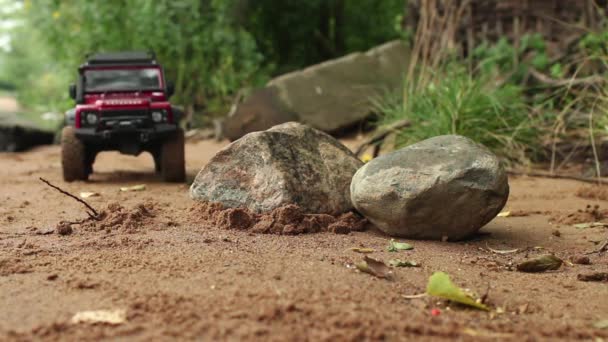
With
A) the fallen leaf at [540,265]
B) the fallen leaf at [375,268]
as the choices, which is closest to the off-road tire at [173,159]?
the fallen leaf at [375,268]

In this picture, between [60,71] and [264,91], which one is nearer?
[264,91]

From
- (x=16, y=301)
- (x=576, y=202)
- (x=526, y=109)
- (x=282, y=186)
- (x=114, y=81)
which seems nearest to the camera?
(x=16, y=301)

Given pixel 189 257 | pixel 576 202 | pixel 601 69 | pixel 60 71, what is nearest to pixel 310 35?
pixel 60 71

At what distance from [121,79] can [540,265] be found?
376 cm

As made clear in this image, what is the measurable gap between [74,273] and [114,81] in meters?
3.23

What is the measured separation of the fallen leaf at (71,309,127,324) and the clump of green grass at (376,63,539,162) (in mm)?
4039

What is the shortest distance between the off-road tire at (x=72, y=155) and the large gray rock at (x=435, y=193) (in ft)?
8.53

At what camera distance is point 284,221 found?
12.6 ft

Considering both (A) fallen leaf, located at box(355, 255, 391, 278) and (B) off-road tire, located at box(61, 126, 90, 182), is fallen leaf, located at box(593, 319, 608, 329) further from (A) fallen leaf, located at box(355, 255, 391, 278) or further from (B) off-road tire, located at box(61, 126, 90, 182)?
(B) off-road tire, located at box(61, 126, 90, 182)

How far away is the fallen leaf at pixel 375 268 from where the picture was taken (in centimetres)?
297

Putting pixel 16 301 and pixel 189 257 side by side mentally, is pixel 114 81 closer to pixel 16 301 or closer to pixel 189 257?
pixel 189 257

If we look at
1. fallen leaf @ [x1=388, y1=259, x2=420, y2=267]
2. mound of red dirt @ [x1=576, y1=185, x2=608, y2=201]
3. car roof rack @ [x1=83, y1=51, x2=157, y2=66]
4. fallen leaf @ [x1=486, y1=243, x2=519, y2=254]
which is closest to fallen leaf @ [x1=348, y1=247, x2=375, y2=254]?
fallen leaf @ [x1=388, y1=259, x2=420, y2=267]

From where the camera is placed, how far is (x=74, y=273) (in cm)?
299

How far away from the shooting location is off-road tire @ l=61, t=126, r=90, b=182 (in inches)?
224
